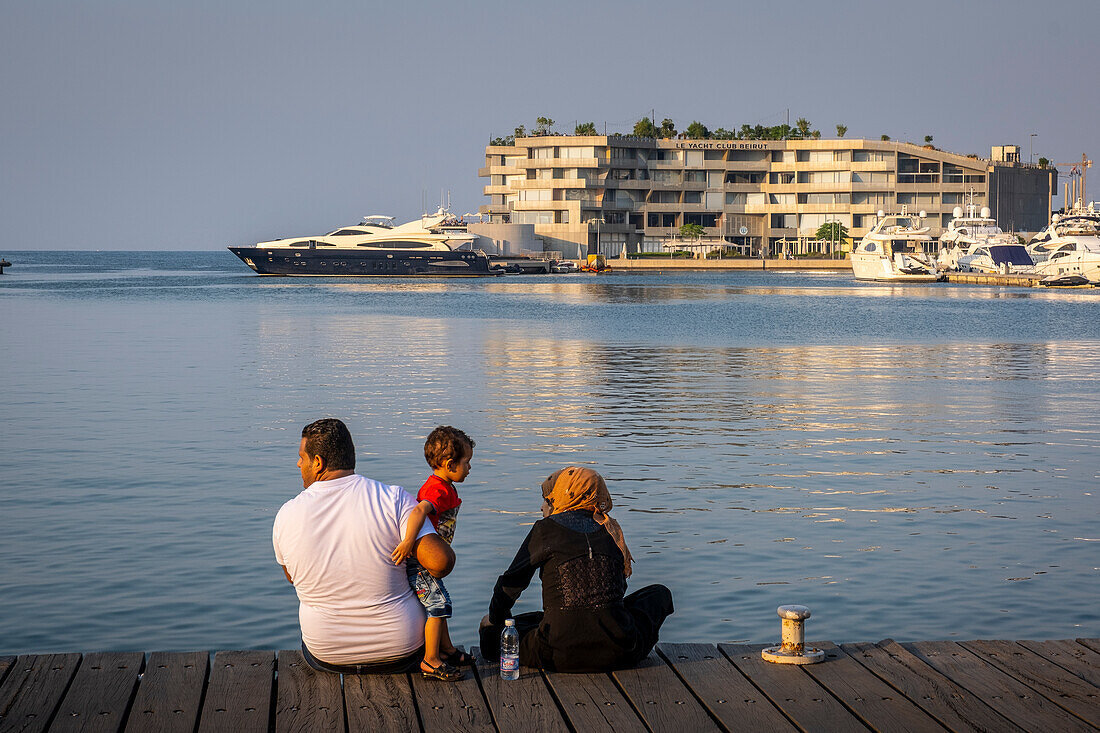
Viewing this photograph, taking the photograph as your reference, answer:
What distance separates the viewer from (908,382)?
28594 millimetres

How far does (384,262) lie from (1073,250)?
2501 inches

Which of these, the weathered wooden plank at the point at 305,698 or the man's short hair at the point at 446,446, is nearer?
the weathered wooden plank at the point at 305,698

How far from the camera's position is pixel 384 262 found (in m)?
128

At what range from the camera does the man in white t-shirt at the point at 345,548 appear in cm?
652

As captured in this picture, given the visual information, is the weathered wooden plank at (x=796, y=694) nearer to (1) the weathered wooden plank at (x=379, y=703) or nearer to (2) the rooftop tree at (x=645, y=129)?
(1) the weathered wooden plank at (x=379, y=703)

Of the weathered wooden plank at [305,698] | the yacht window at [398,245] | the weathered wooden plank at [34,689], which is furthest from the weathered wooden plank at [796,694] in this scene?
the yacht window at [398,245]

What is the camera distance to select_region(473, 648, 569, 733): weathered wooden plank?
627 centimetres

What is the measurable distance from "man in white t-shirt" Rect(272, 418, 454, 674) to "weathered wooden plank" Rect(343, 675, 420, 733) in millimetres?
189

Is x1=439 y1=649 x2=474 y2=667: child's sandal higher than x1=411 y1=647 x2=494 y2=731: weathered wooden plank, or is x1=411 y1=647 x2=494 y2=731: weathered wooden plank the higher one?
x1=439 y1=649 x2=474 y2=667: child's sandal

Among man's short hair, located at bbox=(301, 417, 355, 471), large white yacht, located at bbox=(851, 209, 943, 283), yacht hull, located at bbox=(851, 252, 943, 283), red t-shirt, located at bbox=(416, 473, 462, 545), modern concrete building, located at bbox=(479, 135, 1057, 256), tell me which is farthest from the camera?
modern concrete building, located at bbox=(479, 135, 1057, 256)

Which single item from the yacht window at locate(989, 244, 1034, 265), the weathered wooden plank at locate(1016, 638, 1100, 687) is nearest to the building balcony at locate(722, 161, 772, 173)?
the yacht window at locate(989, 244, 1034, 265)

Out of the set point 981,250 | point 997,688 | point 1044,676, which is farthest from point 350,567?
point 981,250

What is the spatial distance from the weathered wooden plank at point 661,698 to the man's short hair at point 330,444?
1.85 metres

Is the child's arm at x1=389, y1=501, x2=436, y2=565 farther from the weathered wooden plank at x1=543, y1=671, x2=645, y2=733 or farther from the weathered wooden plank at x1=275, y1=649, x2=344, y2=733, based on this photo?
the weathered wooden plank at x1=543, y1=671, x2=645, y2=733
